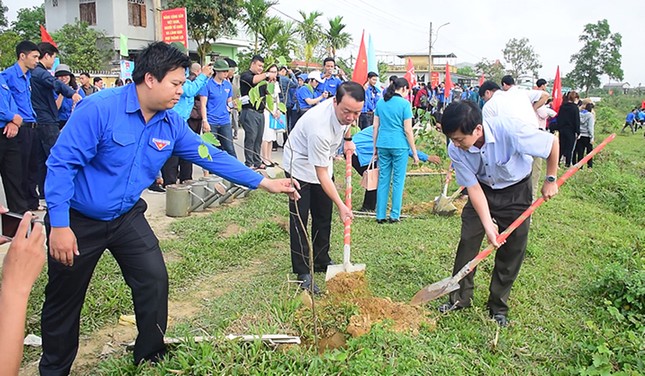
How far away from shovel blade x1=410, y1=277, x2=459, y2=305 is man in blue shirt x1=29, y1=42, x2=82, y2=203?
4770 mm

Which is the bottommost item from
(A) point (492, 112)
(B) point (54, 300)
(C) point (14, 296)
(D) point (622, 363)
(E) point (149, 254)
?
(D) point (622, 363)

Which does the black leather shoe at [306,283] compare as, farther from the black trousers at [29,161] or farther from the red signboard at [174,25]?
the red signboard at [174,25]

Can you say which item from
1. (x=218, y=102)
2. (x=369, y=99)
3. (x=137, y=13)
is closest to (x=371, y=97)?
(x=369, y=99)

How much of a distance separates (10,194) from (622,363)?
19.8 ft

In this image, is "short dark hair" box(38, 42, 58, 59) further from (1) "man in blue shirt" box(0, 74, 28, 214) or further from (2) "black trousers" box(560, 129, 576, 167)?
(2) "black trousers" box(560, 129, 576, 167)

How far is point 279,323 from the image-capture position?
3262 mm

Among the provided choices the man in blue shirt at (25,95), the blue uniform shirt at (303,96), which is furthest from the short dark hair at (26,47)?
the blue uniform shirt at (303,96)

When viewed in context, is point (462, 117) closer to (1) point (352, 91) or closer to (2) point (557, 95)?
(1) point (352, 91)

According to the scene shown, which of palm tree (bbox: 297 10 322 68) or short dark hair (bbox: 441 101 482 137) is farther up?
palm tree (bbox: 297 10 322 68)

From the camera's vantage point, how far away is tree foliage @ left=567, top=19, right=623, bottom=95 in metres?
43.5

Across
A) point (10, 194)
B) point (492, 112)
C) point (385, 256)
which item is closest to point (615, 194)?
point (492, 112)

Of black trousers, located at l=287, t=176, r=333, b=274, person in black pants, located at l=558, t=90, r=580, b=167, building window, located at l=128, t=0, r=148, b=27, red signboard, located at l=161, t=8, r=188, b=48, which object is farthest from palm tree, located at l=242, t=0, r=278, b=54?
black trousers, located at l=287, t=176, r=333, b=274

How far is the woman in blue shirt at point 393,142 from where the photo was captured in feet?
20.8

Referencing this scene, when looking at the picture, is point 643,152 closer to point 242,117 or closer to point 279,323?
point 242,117
